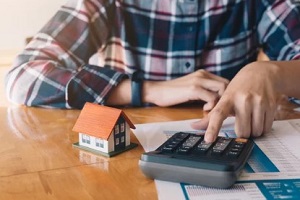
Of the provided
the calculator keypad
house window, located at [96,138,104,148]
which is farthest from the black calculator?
house window, located at [96,138,104,148]

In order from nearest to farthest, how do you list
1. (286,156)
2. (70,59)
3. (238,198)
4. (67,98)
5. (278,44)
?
(238,198)
(286,156)
(67,98)
(70,59)
(278,44)

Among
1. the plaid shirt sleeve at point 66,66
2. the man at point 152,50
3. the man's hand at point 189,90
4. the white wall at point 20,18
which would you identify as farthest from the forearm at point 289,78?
the white wall at point 20,18

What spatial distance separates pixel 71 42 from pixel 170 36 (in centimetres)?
26

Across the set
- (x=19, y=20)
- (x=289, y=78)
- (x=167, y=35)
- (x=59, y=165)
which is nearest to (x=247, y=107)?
(x=289, y=78)

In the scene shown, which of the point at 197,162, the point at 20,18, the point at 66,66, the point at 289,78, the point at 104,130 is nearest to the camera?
Result: the point at 197,162

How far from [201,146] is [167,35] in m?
0.63

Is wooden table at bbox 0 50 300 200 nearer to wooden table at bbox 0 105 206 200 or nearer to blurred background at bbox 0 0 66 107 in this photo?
wooden table at bbox 0 105 206 200

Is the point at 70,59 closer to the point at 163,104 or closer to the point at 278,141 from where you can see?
the point at 163,104

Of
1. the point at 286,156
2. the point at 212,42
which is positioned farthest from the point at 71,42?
the point at 286,156

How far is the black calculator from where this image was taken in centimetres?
55

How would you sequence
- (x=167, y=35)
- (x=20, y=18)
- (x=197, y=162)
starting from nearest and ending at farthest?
(x=197, y=162)
(x=167, y=35)
(x=20, y=18)

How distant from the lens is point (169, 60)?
1.21 metres

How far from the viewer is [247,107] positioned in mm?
746

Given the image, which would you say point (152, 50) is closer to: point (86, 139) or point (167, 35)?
point (167, 35)
